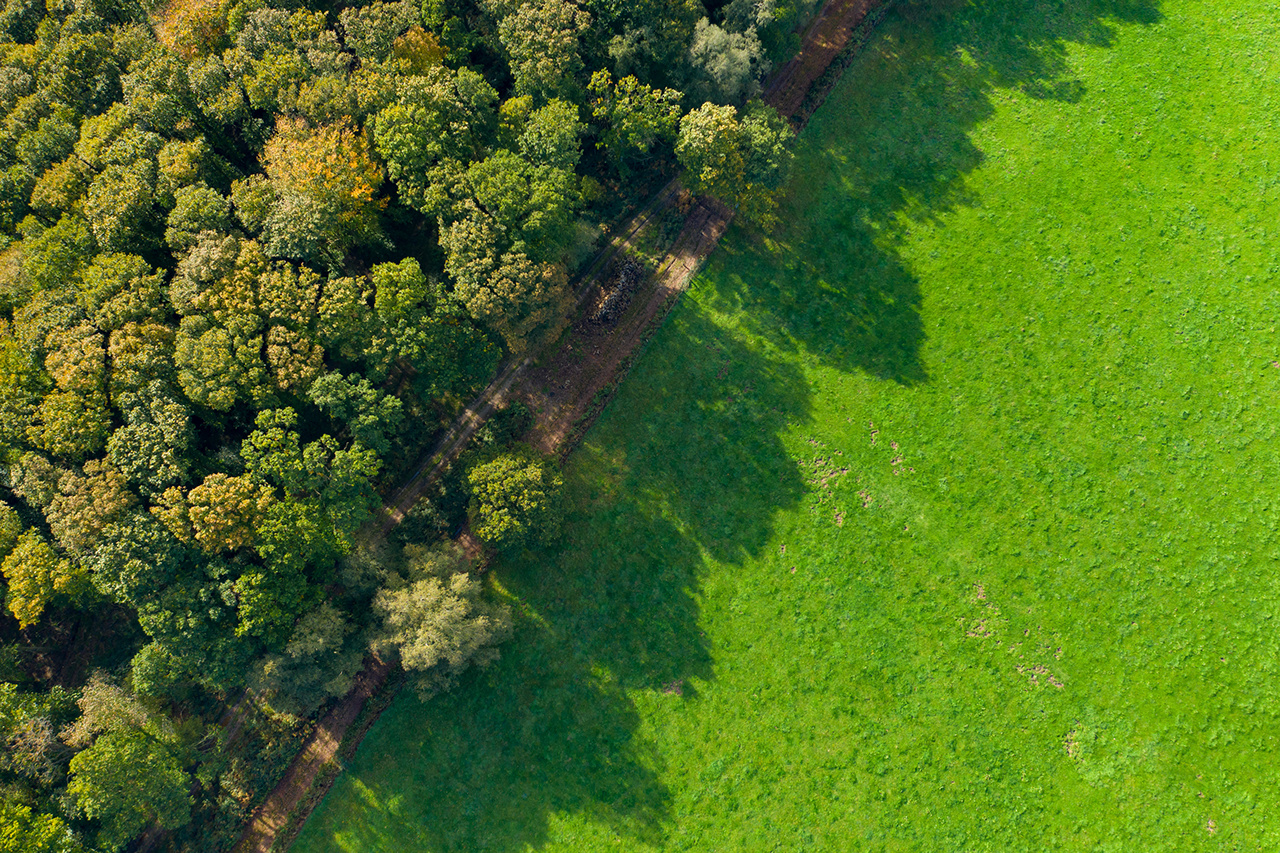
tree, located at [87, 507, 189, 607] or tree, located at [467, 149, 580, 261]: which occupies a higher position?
tree, located at [467, 149, 580, 261]

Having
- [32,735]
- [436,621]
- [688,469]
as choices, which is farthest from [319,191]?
[32,735]

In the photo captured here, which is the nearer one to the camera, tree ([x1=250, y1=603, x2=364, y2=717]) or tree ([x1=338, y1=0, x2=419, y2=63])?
tree ([x1=250, y1=603, x2=364, y2=717])

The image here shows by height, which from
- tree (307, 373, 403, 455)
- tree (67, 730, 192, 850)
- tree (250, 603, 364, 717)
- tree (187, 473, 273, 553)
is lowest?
tree (67, 730, 192, 850)

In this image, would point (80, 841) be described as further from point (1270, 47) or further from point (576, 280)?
point (1270, 47)

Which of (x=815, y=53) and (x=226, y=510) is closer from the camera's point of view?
(x=226, y=510)

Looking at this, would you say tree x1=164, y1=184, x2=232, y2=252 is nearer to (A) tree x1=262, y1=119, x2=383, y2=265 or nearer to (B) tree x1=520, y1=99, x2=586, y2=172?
(A) tree x1=262, y1=119, x2=383, y2=265

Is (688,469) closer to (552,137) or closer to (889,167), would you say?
(552,137)

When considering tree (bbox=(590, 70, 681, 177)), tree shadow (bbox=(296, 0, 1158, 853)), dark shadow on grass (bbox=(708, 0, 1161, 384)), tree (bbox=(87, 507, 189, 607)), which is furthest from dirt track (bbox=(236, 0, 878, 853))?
tree (bbox=(87, 507, 189, 607))
